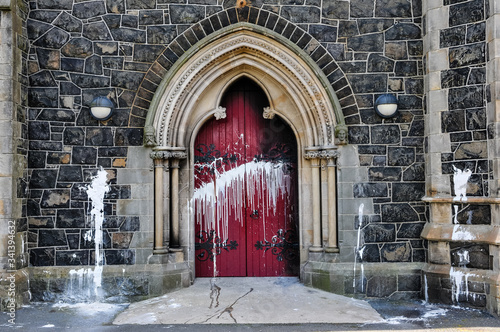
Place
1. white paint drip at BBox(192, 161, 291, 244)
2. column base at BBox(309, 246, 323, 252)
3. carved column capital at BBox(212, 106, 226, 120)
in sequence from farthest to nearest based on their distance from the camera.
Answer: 1. white paint drip at BBox(192, 161, 291, 244)
2. carved column capital at BBox(212, 106, 226, 120)
3. column base at BBox(309, 246, 323, 252)

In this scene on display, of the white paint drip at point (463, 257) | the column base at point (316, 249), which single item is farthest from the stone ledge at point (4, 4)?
the white paint drip at point (463, 257)

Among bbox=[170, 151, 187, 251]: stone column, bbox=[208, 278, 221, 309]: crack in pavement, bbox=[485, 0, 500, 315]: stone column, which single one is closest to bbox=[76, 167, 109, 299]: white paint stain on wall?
bbox=[170, 151, 187, 251]: stone column

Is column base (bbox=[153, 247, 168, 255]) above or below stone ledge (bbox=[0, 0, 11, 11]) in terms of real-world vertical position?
below

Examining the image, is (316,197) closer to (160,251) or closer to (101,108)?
(160,251)

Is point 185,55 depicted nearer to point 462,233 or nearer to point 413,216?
point 413,216

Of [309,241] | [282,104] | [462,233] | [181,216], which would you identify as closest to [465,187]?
[462,233]

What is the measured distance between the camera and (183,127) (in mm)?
5887

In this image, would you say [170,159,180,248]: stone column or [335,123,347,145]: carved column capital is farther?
[170,159,180,248]: stone column

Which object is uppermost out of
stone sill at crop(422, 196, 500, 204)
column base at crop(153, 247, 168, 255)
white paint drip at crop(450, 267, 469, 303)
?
stone sill at crop(422, 196, 500, 204)

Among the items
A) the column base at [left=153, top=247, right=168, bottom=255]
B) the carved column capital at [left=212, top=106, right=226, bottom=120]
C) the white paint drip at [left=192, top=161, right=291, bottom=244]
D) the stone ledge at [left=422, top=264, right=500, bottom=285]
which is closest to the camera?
the stone ledge at [left=422, top=264, right=500, bottom=285]

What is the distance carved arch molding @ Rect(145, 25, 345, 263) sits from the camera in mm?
5691

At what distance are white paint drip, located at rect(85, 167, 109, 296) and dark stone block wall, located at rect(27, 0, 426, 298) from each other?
76mm

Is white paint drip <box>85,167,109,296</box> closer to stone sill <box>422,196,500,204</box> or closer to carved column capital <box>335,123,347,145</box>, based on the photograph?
carved column capital <box>335,123,347,145</box>

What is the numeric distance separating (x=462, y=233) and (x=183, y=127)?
366 centimetres
